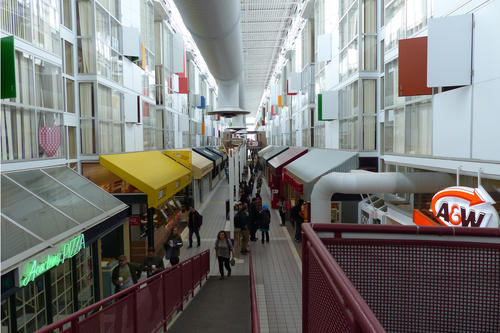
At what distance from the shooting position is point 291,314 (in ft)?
26.5

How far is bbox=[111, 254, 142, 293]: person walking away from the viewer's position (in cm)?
734

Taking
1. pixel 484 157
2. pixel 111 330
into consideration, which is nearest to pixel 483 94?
pixel 484 157

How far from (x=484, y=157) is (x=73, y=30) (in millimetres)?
11502

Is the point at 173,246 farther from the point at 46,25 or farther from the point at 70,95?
the point at 46,25

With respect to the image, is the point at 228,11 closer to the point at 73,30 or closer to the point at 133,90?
the point at 73,30

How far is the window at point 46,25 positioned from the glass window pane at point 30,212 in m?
3.40

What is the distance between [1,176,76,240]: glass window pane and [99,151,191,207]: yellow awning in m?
4.28

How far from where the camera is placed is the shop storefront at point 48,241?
5.03 metres

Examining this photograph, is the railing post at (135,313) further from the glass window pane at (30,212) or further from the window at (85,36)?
the window at (85,36)

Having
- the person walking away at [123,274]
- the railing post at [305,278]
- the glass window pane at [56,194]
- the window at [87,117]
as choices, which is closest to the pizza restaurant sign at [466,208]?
the railing post at [305,278]

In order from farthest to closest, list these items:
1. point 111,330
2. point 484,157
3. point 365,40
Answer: point 365,40 → point 484,157 → point 111,330

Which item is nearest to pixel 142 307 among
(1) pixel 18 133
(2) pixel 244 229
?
(1) pixel 18 133

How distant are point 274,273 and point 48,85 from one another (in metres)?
8.36

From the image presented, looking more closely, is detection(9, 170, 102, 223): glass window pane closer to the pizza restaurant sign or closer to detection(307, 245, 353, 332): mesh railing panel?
detection(307, 245, 353, 332): mesh railing panel
